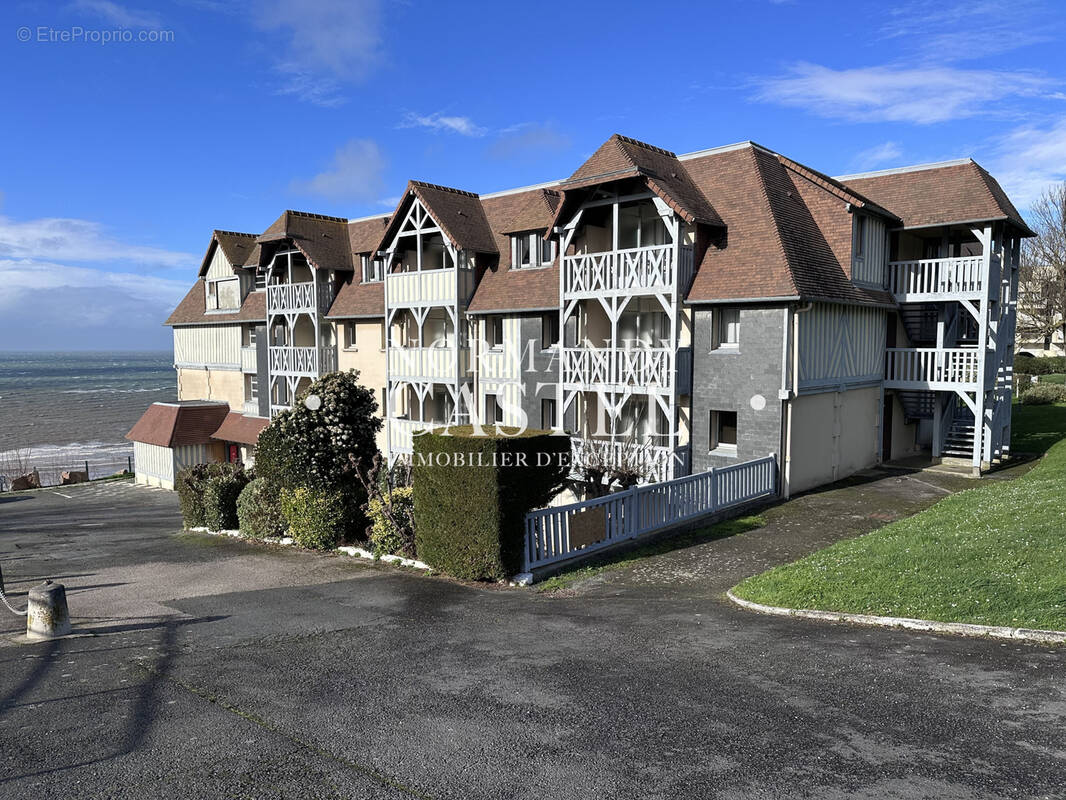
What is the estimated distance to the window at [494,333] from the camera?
2583 centimetres

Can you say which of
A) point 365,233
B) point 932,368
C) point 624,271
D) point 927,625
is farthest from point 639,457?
point 365,233

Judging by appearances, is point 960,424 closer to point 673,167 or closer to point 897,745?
point 673,167

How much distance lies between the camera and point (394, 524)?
1636 cm

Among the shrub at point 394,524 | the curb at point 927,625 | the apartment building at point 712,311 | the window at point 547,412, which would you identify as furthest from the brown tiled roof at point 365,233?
the curb at point 927,625

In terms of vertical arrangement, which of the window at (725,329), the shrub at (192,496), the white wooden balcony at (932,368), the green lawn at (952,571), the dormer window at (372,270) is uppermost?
the dormer window at (372,270)

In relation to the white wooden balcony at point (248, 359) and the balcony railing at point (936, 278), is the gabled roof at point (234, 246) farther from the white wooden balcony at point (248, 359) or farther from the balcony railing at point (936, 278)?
the balcony railing at point (936, 278)

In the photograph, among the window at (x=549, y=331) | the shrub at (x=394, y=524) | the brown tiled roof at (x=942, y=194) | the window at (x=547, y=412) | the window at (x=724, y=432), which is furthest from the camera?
the window at (x=547, y=412)

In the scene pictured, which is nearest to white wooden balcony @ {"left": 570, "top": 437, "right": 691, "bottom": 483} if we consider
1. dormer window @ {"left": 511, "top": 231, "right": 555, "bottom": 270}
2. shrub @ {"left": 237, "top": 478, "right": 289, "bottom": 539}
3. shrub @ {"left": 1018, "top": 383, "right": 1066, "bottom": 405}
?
dormer window @ {"left": 511, "top": 231, "right": 555, "bottom": 270}

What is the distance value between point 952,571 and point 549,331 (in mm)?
15350

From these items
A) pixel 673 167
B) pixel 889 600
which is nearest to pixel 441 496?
pixel 889 600

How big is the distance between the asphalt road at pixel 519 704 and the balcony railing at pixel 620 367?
8641mm

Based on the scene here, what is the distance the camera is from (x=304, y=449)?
18.2 m

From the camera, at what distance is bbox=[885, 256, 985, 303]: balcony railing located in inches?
854

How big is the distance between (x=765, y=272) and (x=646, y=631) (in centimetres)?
1209
